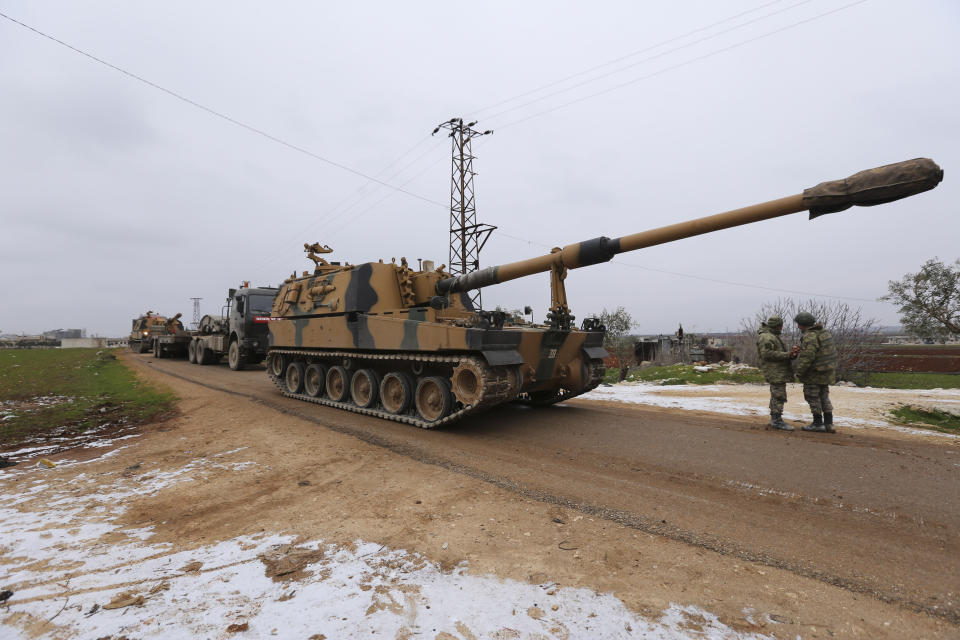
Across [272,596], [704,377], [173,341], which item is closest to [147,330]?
[173,341]

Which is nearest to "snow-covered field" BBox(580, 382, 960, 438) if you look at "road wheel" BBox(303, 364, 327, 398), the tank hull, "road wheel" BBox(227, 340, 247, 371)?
the tank hull

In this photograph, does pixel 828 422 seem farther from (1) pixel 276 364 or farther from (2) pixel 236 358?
(2) pixel 236 358

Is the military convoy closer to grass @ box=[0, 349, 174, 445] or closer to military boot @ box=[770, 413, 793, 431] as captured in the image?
military boot @ box=[770, 413, 793, 431]

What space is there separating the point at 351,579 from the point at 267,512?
1.62 m

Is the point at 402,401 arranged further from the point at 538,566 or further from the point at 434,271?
the point at 538,566

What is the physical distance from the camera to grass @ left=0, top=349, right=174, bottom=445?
7762 millimetres

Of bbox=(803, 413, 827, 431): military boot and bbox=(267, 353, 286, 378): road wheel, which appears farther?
bbox=(267, 353, 286, 378): road wheel

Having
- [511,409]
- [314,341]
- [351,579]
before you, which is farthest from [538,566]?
[314,341]

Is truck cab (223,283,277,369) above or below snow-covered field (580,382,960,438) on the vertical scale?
above

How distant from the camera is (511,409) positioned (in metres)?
9.24

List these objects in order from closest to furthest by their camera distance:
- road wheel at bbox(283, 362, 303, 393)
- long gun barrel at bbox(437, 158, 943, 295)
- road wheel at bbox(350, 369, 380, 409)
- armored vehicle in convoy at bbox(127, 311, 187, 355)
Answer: long gun barrel at bbox(437, 158, 943, 295), road wheel at bbox(350, 369, 380, 409), road wheel at bbox(283, 362, 303, 393), armored vehicle in convoy at bbox(127, 311, 187, 355)

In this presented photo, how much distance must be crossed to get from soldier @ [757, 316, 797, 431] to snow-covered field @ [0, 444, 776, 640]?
544cm

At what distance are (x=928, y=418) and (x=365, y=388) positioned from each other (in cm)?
995

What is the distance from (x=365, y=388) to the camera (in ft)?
30.8
